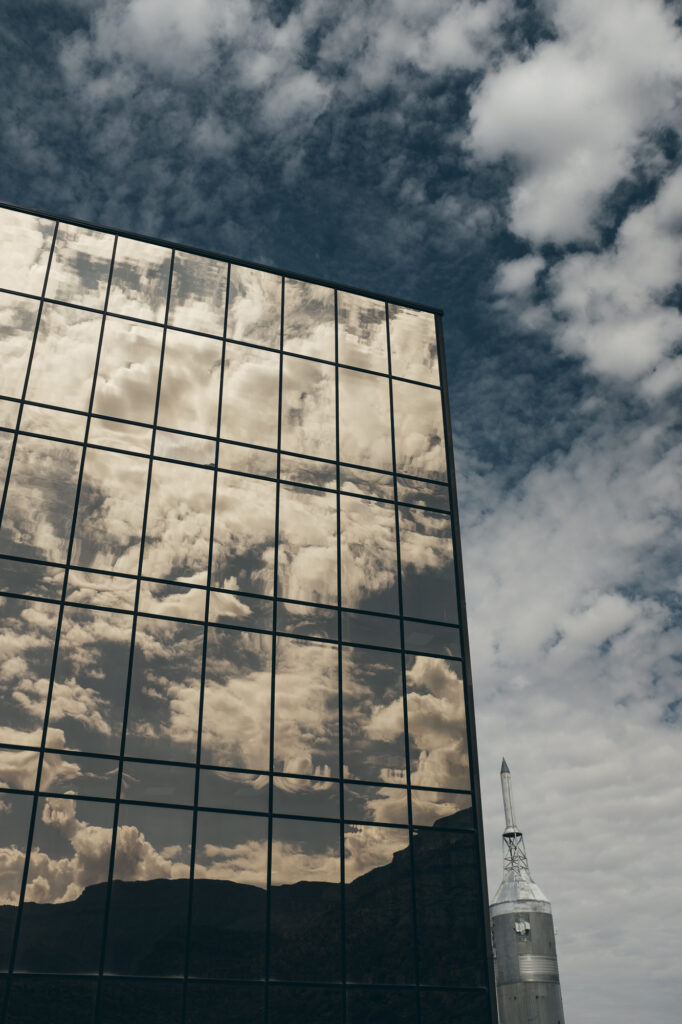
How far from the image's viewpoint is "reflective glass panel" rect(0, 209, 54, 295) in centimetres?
2259

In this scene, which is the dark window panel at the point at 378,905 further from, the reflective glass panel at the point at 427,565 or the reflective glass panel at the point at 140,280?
the reflective glass panel at the point at 140,280

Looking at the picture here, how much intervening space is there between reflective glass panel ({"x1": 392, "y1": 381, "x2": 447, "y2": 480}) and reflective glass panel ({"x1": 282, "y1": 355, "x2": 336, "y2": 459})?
2073 millimetres

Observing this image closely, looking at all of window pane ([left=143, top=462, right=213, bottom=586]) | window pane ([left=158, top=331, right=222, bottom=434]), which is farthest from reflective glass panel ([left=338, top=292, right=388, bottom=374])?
window pane ([left=143, top=462, right=213, bottom=586])

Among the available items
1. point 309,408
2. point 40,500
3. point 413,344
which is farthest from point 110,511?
point 413,344

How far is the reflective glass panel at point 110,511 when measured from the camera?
20.1 meters

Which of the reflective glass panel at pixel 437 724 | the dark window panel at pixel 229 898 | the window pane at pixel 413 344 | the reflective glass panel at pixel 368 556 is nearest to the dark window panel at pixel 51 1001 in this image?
the dark window panel at pixel 229 898

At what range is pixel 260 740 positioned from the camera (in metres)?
19.5

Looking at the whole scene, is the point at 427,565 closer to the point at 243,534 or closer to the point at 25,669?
the point at 243,534

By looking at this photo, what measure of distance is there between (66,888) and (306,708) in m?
6.41

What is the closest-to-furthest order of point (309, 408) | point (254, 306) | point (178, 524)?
point (178, 524)
point (309, 408)
point (254, 306)

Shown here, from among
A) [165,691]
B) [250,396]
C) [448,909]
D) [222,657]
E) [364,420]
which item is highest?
[364,420]

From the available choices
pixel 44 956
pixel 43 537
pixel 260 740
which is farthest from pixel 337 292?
pixel 44 956

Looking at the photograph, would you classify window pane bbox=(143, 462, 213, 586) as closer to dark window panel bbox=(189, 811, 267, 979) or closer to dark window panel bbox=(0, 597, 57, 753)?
dark window panel bbox=(0, 597, 57, 753)

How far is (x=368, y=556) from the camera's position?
898 inches
